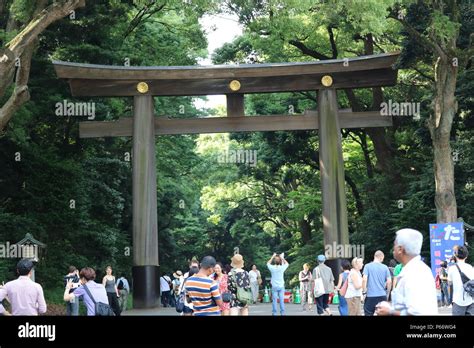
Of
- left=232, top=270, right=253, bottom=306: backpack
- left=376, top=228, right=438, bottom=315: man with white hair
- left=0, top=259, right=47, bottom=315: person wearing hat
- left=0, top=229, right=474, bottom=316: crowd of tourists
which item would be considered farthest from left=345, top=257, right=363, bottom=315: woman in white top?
left=376, top=228, right=438, bottom=315: man with white hair

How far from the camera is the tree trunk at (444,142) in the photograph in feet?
76.6

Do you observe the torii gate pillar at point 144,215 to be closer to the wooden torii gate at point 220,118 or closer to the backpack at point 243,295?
the wooden torii gate at point 220,118

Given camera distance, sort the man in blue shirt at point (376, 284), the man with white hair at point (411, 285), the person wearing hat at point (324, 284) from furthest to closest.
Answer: the person wearing hat at point (324, 284) < the man in blue shirt at point (376, 284) < the man with white hair at point (411, 285)

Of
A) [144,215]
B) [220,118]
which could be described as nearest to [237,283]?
[144,215]

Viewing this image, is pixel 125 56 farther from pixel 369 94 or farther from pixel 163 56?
pixel 369 94

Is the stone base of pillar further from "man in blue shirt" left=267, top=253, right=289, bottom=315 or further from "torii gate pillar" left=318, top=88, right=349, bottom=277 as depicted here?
"man in blue shirt" left=267, top=253, right=289, bottom=315

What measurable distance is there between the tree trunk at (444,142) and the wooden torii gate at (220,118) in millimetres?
1822

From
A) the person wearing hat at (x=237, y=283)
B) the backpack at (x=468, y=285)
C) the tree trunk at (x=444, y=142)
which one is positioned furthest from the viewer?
the tree trunk at (x=444, y=142)

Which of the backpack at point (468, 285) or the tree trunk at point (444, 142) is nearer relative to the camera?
the backpack at point (468, 285)

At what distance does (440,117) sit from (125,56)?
12.2m

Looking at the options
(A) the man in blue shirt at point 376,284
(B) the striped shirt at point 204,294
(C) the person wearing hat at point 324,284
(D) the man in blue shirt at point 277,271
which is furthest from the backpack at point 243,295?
(D) the man in blue shirt at point 277,271

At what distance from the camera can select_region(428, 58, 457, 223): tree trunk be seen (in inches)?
920

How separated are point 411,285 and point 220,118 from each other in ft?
64.3
